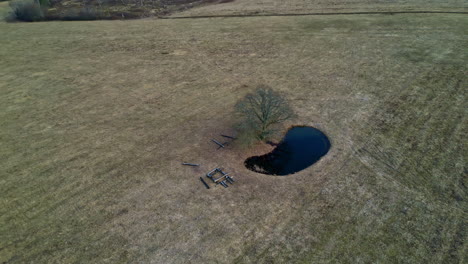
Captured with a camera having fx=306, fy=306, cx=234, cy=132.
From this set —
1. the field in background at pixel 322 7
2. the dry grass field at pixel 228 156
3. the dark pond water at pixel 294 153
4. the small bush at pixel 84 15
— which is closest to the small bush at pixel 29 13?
the small bush at pixel 84 15

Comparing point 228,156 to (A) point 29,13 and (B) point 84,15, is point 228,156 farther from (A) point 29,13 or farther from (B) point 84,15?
(A) point 29,13

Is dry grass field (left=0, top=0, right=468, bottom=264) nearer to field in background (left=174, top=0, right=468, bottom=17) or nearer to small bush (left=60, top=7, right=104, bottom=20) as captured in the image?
field in background (left=174, top=0, right=468, bottom=17)

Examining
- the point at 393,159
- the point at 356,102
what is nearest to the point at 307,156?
the point at 393,159

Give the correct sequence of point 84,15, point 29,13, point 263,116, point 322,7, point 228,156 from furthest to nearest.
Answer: point 29,13 → point 84,15 → point 322,7 → point 263,116 → point 228,156

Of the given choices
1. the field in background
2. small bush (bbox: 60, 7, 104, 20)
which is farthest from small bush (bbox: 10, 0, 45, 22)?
the field in background

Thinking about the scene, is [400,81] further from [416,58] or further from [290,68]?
[290,68]

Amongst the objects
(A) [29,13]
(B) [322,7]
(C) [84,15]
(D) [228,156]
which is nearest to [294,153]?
(D) [228,156]

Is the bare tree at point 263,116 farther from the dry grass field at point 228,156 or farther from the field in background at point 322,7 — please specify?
the field in background at point 322,7
